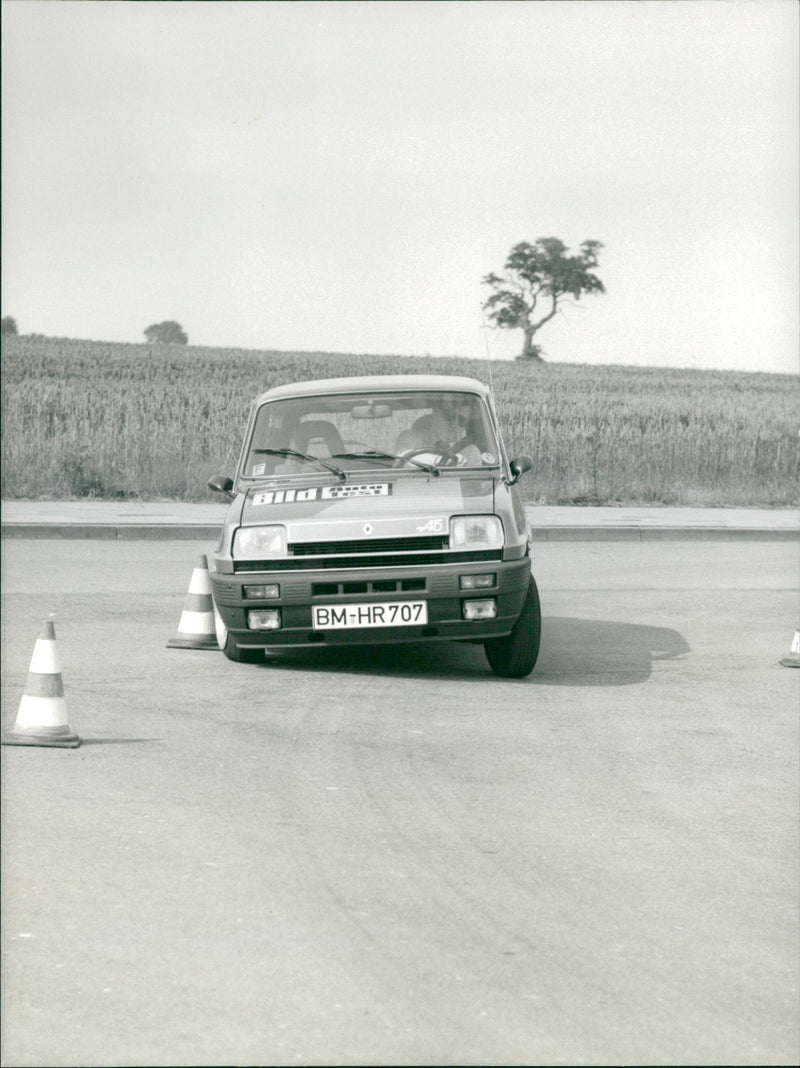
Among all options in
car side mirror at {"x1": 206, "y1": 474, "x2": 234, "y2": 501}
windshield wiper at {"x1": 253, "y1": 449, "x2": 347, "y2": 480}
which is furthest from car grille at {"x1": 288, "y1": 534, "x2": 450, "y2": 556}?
car side mirror at {"x1": 206, "y1": 474, "x2": 234, "y2": 501}

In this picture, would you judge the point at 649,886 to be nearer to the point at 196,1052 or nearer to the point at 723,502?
the point at 196,1052

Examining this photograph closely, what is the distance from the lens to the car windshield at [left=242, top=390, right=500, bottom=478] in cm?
962

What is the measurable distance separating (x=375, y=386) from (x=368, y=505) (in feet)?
4.48

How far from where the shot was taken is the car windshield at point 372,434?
9617mm

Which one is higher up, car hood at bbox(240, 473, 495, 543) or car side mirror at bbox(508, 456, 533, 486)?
car side mirror at bbox(508, 456, 533, 486)

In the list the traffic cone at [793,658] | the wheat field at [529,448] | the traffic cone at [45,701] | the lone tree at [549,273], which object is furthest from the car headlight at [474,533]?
the lone tree at [549,273]

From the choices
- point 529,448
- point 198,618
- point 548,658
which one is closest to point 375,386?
point 198,618

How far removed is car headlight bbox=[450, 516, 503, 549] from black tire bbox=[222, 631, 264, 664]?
149 cm

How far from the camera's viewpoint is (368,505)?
351 inches

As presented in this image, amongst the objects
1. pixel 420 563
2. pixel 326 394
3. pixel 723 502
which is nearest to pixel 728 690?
pixel 420 563

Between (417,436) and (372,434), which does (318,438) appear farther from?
(417,436)

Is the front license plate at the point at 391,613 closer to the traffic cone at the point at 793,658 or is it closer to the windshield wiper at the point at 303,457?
the windshield wiper at the point at 303,457

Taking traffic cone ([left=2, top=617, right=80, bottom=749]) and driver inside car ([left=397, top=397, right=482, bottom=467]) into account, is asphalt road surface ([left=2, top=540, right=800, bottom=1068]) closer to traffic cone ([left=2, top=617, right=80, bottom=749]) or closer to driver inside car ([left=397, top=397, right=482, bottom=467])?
traffic cone ([left=2, top=617, right=80, bottom=749])

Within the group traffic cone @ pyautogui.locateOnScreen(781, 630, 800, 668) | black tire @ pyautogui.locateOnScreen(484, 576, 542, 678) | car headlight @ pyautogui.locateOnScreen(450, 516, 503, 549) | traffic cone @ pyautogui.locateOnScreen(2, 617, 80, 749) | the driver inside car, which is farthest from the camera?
traffic cone @ pyautogui.locateOnScreen(781, 630, 800, 668)
